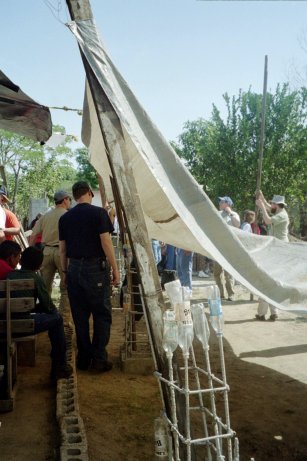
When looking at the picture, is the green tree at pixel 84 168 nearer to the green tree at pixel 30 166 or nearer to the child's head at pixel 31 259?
the green tree at pixel 30 166

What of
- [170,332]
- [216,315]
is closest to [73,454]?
[170,332]

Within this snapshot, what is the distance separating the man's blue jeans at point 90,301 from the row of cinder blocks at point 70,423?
0.41 metres

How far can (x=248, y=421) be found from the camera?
382cm

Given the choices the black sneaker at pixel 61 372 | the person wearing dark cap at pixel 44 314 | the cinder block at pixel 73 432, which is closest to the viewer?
the cinder block at pixel 73 432

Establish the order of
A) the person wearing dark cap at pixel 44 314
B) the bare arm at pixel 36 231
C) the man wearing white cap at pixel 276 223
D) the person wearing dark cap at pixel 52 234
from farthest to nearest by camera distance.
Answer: the man wearing white cap at pixel 276 223
the bare arm at pixel 36 231
the person wearing dark cap at pixel 52 234
the person wearing dark cap at pixel 44 314

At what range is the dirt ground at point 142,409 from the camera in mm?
3250

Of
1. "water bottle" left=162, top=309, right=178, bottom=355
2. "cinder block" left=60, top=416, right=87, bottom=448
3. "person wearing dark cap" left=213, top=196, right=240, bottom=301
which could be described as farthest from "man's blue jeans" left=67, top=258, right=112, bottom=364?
"person wearing dark cap" left=213, top=196, right=240, bottom=301

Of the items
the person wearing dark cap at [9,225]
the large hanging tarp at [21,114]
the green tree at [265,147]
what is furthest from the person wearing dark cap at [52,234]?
the green tree at [265,147]

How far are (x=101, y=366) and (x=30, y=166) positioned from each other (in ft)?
87.4

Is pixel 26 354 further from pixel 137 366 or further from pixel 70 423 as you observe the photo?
pixel 70 423

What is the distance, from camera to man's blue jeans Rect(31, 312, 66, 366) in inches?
165

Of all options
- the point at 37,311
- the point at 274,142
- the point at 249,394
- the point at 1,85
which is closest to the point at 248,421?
the point at 249,394

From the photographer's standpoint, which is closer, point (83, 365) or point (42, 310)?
point (42, 310)

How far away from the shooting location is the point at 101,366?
4762 mm
